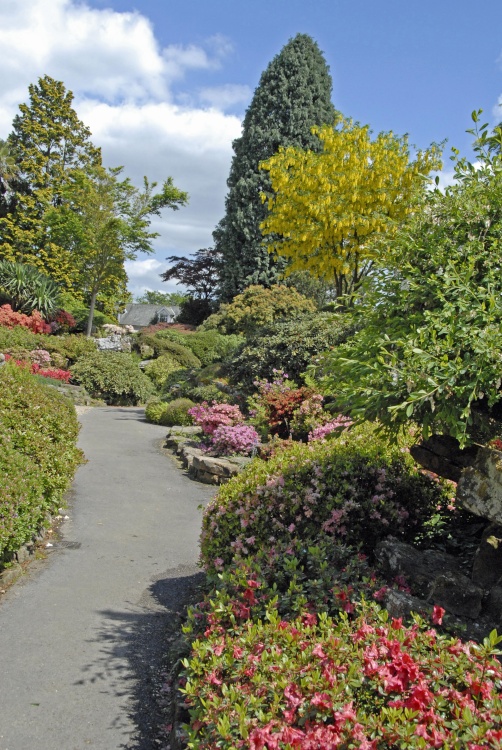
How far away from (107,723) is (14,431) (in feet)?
11.4

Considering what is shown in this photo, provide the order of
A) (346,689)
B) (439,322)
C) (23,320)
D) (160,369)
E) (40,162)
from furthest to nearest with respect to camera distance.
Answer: (40,162) → (23,320) → (160,369) → (439,322) → (346,689)

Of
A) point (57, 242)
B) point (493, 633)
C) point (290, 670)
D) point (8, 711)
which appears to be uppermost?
point (57, 242)

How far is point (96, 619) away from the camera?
4.56 m

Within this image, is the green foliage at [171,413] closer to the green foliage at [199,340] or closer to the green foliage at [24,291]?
the green foliage at [199,340]

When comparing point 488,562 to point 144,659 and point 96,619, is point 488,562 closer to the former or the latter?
point 144,659

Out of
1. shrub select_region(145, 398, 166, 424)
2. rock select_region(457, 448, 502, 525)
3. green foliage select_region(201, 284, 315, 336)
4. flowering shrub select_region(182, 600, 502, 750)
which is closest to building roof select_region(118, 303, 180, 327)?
green foliage select_region(201, 284, 315, 336)

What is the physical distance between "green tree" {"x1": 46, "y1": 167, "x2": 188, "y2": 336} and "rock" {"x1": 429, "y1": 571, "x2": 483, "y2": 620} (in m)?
27.1

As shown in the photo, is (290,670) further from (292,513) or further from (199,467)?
(199,467)

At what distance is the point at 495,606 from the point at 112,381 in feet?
56.9

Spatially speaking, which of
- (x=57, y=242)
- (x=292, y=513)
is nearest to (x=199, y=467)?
(x=292, y=513)

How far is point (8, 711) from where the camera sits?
3367 millimetres

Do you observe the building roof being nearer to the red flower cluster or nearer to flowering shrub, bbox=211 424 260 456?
the red flower cluster

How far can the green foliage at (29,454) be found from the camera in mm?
5085

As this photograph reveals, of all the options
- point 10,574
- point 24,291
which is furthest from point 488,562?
A: point 24,291
